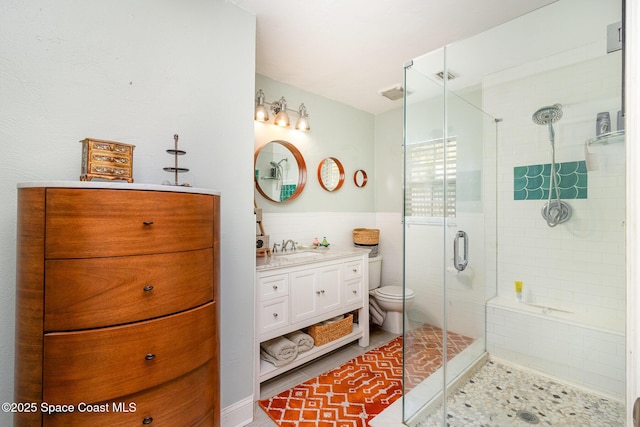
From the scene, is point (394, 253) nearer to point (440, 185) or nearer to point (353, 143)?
point (353, 143)

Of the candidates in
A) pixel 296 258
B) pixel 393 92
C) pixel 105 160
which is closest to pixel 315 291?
pixel 296 258

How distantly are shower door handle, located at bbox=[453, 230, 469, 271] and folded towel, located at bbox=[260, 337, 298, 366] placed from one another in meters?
1.36

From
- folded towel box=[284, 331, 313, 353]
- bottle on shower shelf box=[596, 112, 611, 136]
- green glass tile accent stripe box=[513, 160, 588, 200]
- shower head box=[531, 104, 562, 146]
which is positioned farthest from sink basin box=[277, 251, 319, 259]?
bottle on shower shelf box=[596, 112, 611, 136]

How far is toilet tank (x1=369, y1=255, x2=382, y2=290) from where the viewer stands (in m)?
3.30

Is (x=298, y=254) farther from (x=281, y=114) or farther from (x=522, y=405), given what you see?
(x=522, y=405)

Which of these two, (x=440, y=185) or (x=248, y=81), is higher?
(x=248, y=81)

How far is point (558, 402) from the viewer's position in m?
1.69

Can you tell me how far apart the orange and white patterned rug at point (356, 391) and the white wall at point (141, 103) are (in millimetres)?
355

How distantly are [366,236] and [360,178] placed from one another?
789 millimetres

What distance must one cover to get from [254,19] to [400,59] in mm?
1271

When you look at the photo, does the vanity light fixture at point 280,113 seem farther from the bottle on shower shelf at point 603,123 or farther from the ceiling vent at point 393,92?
the bottle on shower shelf at point 603,123

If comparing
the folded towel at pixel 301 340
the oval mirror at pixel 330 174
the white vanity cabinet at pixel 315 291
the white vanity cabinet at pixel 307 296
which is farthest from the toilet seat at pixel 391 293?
the oval mirror at pixel 330 174

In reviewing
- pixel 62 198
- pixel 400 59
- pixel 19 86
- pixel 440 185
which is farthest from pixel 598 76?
pixel 19 86

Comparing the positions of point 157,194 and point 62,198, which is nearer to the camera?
point 62,198
